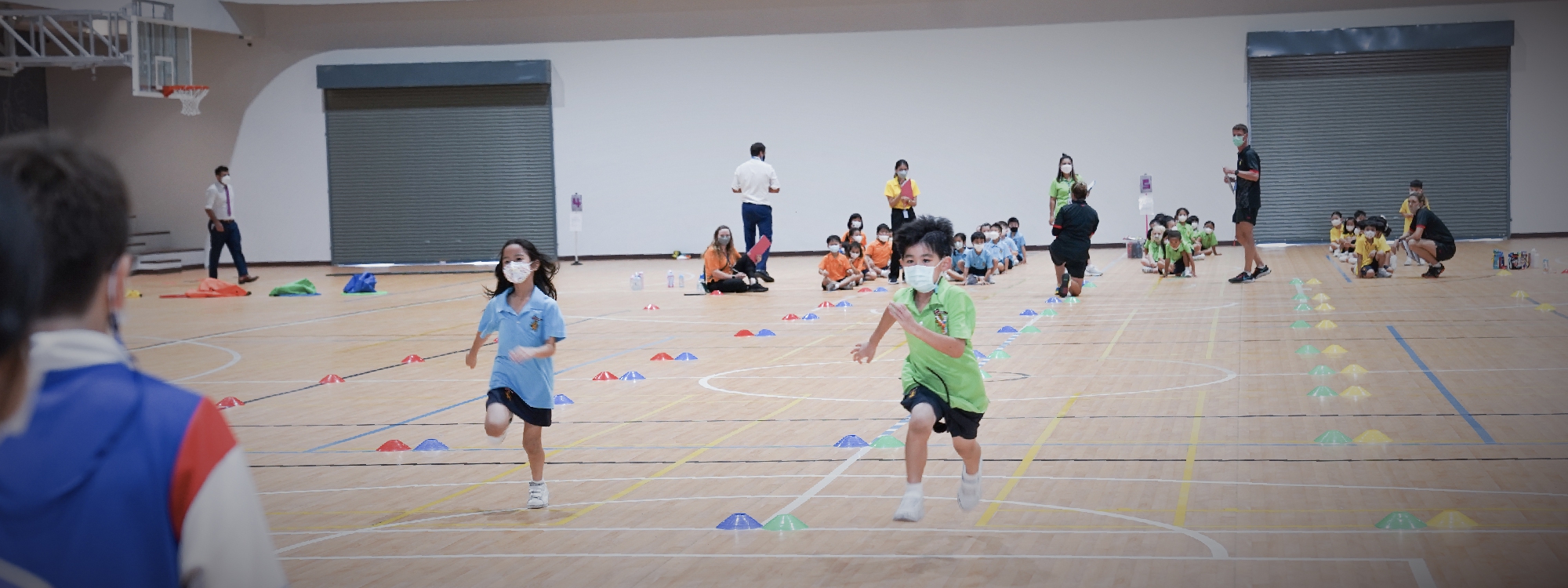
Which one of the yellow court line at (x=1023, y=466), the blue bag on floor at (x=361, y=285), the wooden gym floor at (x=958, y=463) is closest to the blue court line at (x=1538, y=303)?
the wooden gym floor at (x=958, y=463)

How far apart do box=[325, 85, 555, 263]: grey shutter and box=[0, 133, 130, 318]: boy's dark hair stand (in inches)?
979

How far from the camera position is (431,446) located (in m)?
6.85

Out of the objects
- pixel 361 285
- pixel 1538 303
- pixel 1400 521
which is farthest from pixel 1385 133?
pixel 1400 521

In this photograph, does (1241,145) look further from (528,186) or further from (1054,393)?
(528,186)

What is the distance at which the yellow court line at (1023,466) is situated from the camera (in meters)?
5.04

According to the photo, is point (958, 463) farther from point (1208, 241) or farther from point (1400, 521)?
point (1208, 241)

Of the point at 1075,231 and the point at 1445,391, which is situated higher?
the point at 1075,231

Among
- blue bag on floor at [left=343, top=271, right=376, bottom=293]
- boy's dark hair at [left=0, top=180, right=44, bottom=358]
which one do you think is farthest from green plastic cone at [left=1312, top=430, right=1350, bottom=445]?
blue bag on floor at [left=343, top=271, right=376, bottom=293]

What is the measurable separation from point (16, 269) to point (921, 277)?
3962 mm

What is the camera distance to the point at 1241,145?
15609mm

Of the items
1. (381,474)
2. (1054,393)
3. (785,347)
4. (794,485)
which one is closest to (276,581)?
(794,485)

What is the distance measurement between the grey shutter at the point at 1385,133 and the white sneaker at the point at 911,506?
68.8ft

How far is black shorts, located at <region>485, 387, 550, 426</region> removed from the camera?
555cm

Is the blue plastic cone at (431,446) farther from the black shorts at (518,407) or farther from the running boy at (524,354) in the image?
the black shorts at (518,407)
